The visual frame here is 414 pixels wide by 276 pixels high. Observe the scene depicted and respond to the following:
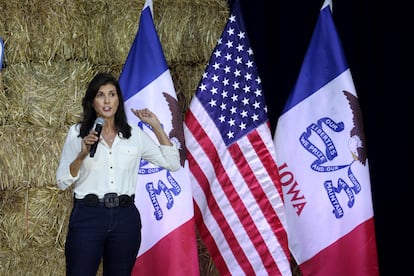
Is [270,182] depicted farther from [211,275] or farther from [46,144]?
[46,144]

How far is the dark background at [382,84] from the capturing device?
13.1ft

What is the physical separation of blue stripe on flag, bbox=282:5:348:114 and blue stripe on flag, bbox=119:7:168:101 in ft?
2.32

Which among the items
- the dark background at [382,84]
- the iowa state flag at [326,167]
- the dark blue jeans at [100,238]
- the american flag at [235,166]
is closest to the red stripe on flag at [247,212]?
the american flag at [235,166]

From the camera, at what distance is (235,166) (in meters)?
3.86

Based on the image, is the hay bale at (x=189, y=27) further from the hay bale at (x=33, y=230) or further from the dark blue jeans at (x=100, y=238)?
the dark blue jeans at (x=100, y=238)

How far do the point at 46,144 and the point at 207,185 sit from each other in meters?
0.82

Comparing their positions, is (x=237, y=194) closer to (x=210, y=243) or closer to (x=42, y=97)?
(x=210, y=243)

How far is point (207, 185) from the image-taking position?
3.87 meters

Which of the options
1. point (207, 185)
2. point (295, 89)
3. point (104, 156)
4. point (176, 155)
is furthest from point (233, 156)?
point (104, 156)

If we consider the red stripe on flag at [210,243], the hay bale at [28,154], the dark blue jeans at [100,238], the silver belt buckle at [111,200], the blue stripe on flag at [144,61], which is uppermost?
the blue stripe on flag at [144,61]

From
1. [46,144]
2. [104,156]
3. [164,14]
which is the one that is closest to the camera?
[104,156]

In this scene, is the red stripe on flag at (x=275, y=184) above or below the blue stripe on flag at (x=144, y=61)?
below

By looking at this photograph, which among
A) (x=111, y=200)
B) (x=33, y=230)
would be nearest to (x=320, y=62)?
(x=111, y=200)

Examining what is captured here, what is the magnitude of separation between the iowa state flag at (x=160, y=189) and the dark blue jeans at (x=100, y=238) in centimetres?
73
